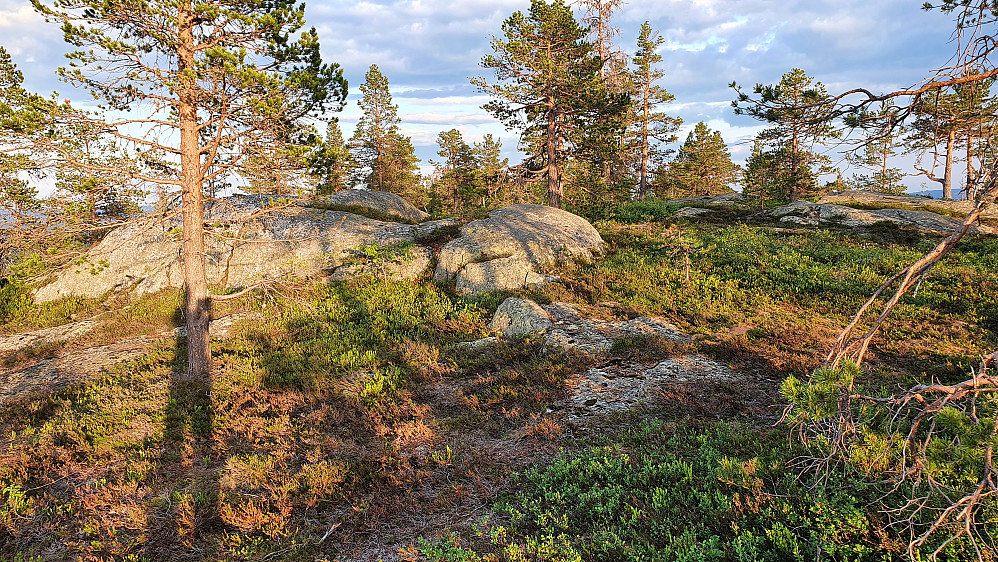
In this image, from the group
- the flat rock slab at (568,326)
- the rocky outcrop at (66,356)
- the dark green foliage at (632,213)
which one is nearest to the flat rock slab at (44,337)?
the rocky outcrop at (66,356)

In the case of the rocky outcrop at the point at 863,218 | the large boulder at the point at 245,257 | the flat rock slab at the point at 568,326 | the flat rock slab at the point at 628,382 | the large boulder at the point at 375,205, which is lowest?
the flat rock slab at the point at 628,382

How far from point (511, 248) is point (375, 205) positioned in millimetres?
11620

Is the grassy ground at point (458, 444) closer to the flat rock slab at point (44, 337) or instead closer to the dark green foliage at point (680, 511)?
the dark green foliage at point (680, 511)

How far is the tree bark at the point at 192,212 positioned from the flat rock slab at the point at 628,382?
8.19m

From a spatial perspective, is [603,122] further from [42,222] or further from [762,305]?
[42,222]

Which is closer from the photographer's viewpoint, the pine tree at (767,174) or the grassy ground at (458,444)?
the grassy ground at (458,444)

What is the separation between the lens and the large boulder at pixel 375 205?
905 inches

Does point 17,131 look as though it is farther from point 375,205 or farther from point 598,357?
point 375,205

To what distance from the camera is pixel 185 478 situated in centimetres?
650

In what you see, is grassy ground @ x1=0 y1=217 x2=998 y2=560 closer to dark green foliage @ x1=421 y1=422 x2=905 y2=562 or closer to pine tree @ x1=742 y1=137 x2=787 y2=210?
dark green foliage @ x1=421 y1=422 x2=905 y2=562

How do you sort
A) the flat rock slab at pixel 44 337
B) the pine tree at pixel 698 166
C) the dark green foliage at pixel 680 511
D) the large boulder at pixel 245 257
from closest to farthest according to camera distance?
1. the dark green foliage at pixel 680 511
2. the flat rock slab at pixel 44 337
3. the large boulder at pixel 245 257
4. the pine tree at pixel 698 166

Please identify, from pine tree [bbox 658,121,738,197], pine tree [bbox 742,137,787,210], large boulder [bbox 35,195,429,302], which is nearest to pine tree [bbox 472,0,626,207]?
large boulder [bbox 35,195,429,302]

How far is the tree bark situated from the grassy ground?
75 centimetres

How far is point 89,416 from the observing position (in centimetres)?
830
